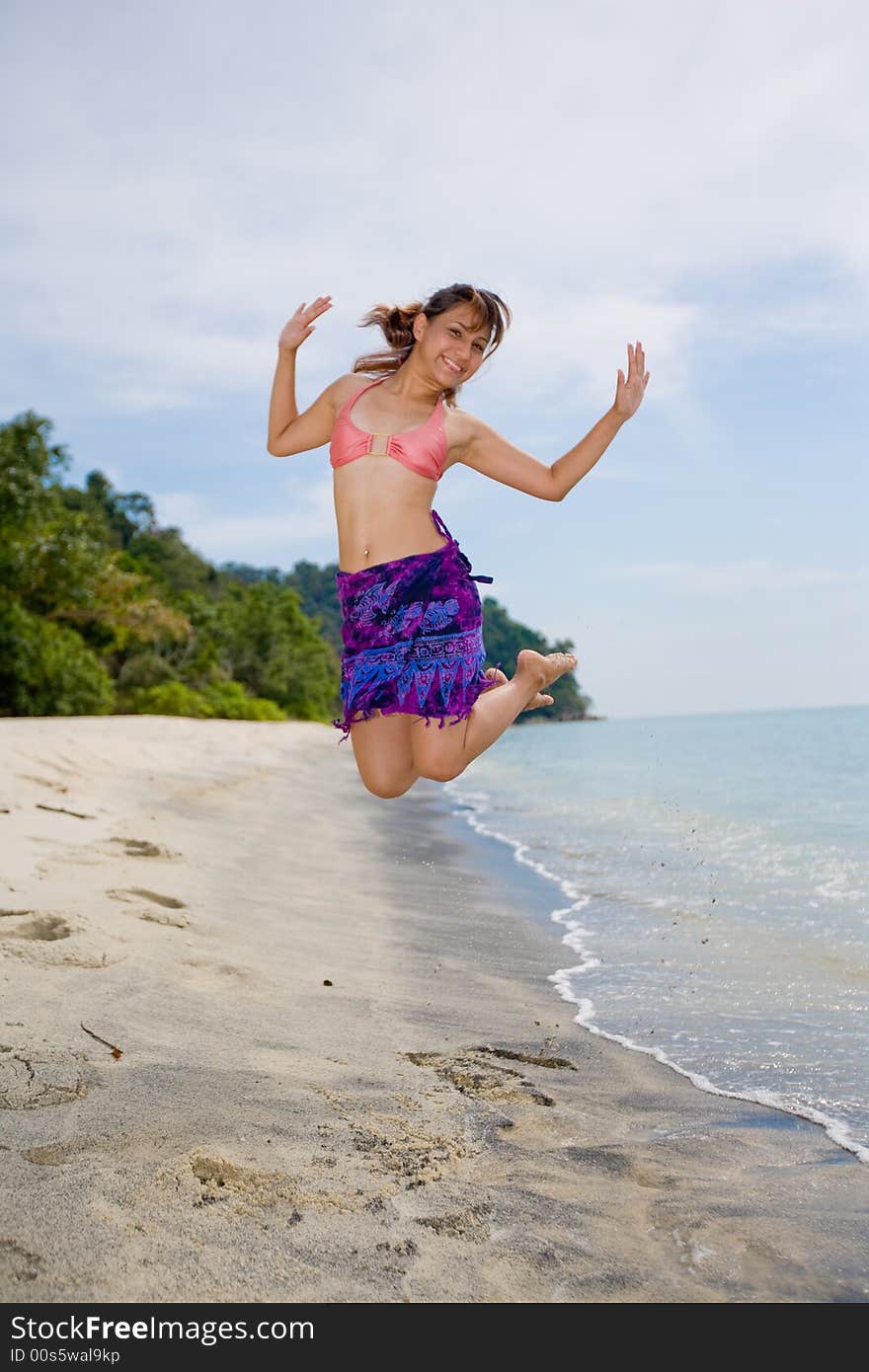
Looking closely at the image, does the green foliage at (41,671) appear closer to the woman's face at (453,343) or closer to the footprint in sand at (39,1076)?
the woman's face at (453,343)

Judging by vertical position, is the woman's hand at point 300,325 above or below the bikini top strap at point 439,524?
above

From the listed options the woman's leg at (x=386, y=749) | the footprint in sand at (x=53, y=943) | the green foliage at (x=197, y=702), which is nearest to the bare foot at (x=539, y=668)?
the woman's leg at (x=386, y=749)

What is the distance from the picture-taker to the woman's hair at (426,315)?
3.93 m

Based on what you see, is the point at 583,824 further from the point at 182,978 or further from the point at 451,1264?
the point at 451,1264

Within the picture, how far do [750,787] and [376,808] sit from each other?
25.5 feet

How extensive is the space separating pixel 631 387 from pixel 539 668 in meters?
1.10

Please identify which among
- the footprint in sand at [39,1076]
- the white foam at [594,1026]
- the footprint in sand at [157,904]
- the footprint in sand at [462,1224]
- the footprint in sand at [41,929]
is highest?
the footprint in sand at [41,929]

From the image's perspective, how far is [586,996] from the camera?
5086 mm

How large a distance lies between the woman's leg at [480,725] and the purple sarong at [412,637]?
0.04 meters

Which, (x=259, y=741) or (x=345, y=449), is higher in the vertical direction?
(x=345, y=449)

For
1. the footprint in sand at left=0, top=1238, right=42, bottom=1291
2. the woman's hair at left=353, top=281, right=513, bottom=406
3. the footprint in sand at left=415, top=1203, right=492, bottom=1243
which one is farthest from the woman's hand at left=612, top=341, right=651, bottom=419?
the footprint in sand at left=0, top=1238, right=42, bottom=1291

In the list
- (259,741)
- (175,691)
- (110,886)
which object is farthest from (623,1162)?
(175,691)

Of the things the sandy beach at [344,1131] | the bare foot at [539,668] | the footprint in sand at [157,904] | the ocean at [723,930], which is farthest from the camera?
the footprint in sand at [157,904]

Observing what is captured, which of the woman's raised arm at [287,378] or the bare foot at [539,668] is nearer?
the woman's raised arm at [287,378]
